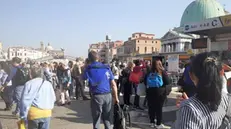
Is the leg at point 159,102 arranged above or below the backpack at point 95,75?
below

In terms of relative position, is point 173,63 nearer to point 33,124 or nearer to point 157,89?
point 157,89

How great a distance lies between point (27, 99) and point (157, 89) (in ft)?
10.6

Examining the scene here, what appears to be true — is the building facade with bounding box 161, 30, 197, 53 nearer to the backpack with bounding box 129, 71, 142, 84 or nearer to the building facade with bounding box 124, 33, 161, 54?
the building facade with bounding box 124, 33, 161, 54

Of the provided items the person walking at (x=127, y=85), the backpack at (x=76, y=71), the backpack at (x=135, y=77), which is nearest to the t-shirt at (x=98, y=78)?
the backpack at (x=135, y=77)

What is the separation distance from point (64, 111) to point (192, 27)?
729cm

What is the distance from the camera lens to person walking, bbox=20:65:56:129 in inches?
146

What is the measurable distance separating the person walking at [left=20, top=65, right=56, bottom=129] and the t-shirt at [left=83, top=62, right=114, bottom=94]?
1012 mm

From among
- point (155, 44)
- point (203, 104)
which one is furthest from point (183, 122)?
point (155, 44)

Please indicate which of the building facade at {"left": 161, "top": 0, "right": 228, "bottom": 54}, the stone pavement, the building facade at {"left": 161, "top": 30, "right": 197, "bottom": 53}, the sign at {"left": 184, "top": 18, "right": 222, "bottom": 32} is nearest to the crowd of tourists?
the stone pavement

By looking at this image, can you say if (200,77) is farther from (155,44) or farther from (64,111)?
(155,44)

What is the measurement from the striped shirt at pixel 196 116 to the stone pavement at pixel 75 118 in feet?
14.8

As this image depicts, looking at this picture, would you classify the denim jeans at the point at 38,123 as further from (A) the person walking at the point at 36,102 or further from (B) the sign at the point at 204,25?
(B) the sign at the point at 204,25

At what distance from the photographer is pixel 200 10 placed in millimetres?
79312

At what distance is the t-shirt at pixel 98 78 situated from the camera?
485 cm
